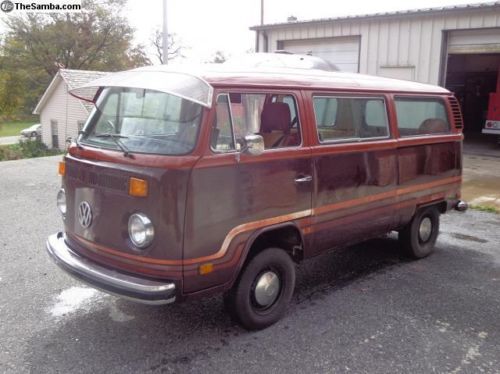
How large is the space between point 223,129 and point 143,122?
2.16ft

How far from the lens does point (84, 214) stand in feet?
12.3

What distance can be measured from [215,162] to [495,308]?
300 cm

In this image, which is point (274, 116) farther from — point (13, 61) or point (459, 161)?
point (13, 61)

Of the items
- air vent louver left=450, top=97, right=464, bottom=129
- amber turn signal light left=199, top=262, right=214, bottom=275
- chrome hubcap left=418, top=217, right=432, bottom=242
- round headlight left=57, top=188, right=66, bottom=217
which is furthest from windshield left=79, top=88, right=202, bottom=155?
air vent louver left=450, top=97, right=464, bottom=129

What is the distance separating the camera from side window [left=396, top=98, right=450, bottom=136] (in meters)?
5.18

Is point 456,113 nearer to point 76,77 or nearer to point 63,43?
point 76,77

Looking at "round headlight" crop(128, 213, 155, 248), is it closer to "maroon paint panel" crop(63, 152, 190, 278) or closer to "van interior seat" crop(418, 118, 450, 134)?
"maroon paint panel" crop(63, 152, 190, 278)

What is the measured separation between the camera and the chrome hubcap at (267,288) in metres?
3.92

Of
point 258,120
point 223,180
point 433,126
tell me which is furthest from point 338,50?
point 223,180

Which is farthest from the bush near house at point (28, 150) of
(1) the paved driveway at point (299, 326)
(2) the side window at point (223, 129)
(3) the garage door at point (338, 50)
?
(2) the side window at point (223, 129)

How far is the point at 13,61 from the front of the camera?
38.3 metres

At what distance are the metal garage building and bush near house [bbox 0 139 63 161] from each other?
62.0 ft

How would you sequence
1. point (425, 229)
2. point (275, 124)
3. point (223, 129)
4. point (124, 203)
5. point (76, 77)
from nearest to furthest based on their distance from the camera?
point (124, 203) → point (223, 129) → point (275, 124) → point (425, 229) → point (76, 77)

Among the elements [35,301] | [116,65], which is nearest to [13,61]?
[116,65]
